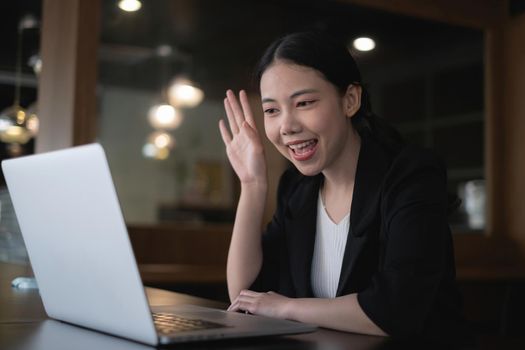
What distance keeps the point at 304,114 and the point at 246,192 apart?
25 centimetres

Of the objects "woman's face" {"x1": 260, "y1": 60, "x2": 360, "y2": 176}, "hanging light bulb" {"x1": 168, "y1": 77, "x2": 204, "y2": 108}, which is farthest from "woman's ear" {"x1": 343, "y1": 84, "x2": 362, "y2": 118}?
"hanging light bulb" {"x1": 168, "y1": 77, "x2": 204, "y2": 108}

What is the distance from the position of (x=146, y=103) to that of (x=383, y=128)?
325 inches

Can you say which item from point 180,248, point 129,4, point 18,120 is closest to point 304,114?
point 18,120

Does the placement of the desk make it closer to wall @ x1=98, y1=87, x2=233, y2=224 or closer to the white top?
the white top

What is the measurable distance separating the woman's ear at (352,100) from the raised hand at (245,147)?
21cm

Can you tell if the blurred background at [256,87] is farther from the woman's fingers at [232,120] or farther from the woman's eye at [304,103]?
the woman's eye at [304,103]

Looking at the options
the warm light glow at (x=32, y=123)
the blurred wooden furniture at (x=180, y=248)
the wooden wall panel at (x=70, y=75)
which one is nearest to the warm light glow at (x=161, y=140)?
the blurred wooden furniture at (x=180, y=248)

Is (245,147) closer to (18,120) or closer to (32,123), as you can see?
(18,120)

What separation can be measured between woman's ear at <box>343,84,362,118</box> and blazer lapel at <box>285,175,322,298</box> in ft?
0.71

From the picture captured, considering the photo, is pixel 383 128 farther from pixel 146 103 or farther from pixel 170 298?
pixel 146 103

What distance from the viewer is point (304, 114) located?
1519 mm

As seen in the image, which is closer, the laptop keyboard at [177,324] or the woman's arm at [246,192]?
the laptop keyboard at [177,324]

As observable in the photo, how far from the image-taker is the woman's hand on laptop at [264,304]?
124cm

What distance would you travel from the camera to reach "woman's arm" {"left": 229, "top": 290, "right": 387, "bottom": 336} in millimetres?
1157
